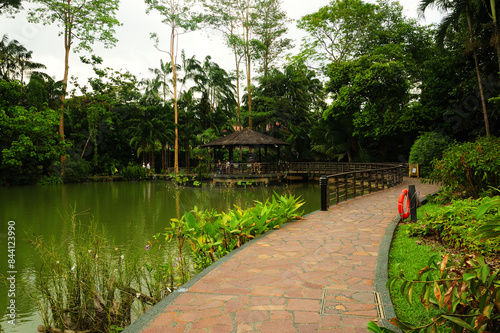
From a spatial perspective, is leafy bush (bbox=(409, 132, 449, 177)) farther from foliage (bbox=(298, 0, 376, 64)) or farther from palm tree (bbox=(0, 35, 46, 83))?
palm tree (bbox=(0, 35, 46, 83))

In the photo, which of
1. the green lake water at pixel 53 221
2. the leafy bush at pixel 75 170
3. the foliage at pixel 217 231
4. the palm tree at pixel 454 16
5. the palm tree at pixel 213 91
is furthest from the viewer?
the palm tree at pixel 213 91

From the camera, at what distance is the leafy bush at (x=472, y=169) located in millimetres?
6969

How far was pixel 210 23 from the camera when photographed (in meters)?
29.9

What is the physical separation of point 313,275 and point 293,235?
6.91 ft

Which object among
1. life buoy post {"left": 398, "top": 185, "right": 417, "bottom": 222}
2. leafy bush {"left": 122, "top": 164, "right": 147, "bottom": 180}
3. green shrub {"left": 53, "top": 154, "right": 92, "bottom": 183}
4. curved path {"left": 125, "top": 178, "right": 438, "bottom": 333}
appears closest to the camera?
curved path {"left": 125, "top": 178, "right": 438, "bottom": 333}

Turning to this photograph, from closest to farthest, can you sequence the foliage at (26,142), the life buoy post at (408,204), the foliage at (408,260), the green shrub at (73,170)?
the foliage at (408,260) < the life buoy post at (408,204) < the foliage at (26,142) < the green shrub at (73,170)

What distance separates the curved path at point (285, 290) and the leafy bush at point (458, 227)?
707 millimetres

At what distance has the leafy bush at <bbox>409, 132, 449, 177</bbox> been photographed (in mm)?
19844

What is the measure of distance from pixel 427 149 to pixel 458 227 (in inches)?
659

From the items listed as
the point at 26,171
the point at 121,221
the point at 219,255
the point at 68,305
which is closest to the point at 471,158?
the point at 219,255

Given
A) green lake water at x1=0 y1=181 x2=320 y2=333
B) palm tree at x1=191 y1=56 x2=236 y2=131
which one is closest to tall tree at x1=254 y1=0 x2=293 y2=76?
palm tree at x1=191 y1=56 x2=236 y2=131

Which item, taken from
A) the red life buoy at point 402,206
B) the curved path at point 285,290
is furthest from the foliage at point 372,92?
the curved path at point 285,290

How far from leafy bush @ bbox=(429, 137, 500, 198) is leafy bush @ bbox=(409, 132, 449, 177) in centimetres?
1251

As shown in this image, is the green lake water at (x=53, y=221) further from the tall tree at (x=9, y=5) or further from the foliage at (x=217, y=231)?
the tall tree at (x=9, y=5)
